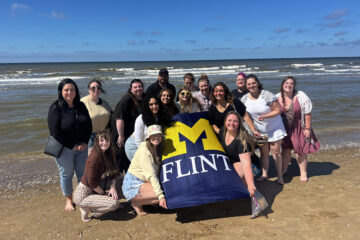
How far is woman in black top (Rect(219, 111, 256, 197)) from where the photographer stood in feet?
12.0

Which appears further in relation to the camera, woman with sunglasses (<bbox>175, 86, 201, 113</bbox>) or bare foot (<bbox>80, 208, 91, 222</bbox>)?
woman with sunglasses (<bbox>175, 86, 201, 113</bbox>)

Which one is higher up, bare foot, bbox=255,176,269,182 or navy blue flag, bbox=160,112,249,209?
navy blue flag, bbox=160,112,249,209

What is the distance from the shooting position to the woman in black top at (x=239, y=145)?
366cm

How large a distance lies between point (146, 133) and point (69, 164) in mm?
1219

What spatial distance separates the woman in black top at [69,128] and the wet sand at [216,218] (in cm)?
54

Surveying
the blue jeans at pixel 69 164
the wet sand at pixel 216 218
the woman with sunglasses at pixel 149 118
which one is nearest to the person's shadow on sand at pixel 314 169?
the wet sand at pixel 216 218

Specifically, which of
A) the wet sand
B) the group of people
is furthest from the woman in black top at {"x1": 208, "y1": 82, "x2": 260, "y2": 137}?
the wet sand

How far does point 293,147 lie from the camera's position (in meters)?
4.50

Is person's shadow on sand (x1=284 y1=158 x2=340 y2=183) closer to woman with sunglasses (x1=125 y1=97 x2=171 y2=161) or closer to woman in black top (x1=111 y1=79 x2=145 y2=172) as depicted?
woman with sunglasses (x1=125 y1=97 x2=171 y2=161)

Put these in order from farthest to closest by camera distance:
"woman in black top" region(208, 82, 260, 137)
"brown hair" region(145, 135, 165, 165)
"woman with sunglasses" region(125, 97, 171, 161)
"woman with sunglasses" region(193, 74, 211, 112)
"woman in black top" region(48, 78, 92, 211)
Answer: "woman with sunglasses" region(193, 74, 211, 112)
"woman in black top" region(208, 82, 260, 137)
"woman with sunglasses" region(125, 97, 171, 161)
"brown hair" region(145, 135, 165, 165)
"woman in black top" region(48, 78, 92, 211)

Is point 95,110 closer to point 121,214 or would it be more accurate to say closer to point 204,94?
point 121,214

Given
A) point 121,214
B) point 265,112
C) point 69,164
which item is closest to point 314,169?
point 265,112

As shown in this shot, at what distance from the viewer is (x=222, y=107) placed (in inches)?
161

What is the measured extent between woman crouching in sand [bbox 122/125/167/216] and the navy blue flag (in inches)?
6.1
